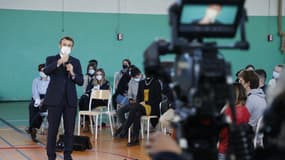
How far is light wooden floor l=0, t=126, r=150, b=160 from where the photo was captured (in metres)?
6.87

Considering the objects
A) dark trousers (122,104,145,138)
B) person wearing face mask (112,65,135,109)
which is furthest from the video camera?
person wearing face mask (112,65,135,109)

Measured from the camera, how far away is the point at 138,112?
8.50 meters

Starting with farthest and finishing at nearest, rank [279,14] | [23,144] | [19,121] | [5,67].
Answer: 1. [279,14]
2. [5,67]
3. [19,121]
4. [23,144]

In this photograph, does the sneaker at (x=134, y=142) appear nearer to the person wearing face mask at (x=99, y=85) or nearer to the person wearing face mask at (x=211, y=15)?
the person wearing face mask at (x=99, y=85)

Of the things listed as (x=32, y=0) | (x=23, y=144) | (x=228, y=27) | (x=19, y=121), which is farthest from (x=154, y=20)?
(x=228, y=27)

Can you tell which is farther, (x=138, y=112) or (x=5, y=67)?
(x=5, y=67)

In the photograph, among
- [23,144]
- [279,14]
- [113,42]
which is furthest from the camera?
[279,14]

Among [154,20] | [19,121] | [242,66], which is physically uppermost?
[154,20]

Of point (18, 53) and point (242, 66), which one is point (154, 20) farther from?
point (18, 53)

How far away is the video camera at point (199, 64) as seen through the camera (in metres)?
1.77

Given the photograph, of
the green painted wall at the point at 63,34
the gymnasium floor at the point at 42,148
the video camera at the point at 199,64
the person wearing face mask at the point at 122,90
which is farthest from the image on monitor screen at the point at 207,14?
the green painted wall at the point at 63,34

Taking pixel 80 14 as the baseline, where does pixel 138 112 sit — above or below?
below

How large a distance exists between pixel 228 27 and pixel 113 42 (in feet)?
43.0

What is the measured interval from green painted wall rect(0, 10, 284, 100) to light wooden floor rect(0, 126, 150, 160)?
5.28 meters
